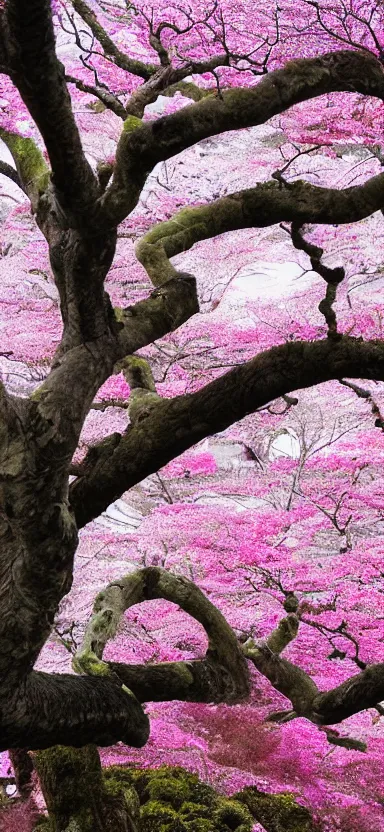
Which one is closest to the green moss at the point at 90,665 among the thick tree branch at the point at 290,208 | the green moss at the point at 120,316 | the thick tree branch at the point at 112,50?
the green moss at the point at 120,316

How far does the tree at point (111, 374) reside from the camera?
2752mm

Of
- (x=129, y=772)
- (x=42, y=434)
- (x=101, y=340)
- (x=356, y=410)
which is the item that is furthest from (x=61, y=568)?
(x=356, y=410)

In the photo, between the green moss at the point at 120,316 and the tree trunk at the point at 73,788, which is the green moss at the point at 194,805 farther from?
the green moss at the point at 120,316

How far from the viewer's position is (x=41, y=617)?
2.84m

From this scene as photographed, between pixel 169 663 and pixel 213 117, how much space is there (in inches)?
97.7

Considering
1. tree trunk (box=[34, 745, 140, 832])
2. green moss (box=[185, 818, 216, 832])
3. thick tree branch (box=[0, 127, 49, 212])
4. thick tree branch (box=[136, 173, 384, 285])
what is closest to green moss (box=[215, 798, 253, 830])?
green moss (box=[185, 818, 216, 832])

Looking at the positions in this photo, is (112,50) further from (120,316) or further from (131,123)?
(120,316)

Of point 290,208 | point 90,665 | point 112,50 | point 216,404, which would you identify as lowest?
point 90,665

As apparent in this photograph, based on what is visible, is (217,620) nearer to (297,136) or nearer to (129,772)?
(129,772)

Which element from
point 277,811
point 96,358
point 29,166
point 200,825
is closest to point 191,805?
point 200,825

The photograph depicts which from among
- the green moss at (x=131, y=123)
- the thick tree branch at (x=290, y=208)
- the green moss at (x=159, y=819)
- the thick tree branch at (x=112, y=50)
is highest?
the thick tree branch at (x=112, y=50)

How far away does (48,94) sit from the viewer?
2.51 m

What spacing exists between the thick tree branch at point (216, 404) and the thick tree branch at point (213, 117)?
2.72 feet

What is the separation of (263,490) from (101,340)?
6083 millimetres
